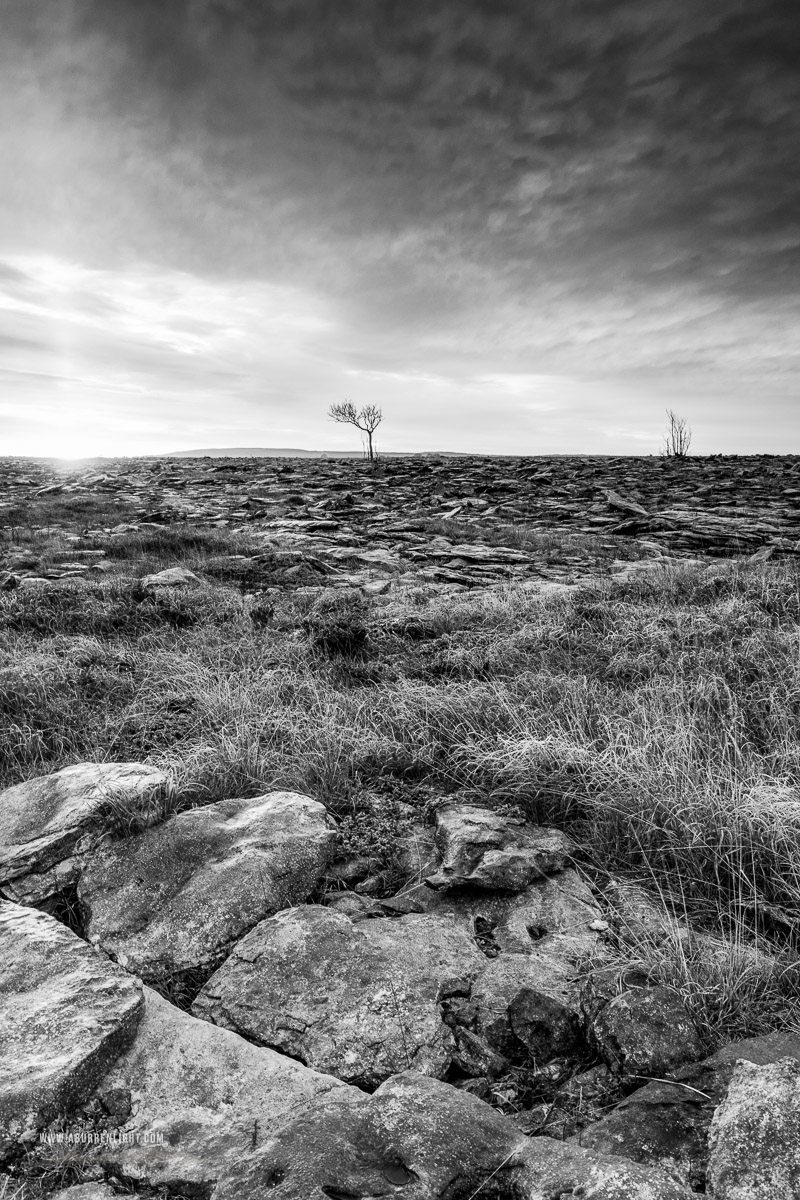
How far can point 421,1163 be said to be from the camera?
1.76 meters

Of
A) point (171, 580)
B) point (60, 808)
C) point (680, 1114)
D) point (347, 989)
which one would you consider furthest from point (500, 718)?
point (171, 580)

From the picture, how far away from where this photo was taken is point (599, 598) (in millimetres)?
9578

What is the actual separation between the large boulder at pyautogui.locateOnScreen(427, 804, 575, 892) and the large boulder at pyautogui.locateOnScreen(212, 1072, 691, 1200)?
1.51 m

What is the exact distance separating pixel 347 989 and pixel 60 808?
7.40ft

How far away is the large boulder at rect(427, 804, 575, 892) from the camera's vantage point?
11.4ft

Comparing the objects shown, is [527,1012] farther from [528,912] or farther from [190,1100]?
[190,1100]

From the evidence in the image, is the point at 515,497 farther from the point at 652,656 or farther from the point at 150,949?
the point at 150,949

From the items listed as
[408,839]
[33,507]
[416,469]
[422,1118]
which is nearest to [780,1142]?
[422,1118]

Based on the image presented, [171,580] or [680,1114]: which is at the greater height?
[171,580]

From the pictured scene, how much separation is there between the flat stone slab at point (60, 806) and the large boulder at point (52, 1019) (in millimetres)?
493

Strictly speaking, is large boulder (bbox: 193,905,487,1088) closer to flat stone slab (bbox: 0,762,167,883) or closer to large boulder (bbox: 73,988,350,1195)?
large boulder (bbox: 73,988,350,1195)

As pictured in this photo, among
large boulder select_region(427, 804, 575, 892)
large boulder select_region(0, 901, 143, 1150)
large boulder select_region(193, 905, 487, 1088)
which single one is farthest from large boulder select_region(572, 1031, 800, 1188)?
large boulder select_region(0, 901, 143, 1150)

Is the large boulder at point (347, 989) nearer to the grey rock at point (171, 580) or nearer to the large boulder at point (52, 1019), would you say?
the large boulder at point (52, 1019)

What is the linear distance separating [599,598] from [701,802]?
6.02m
